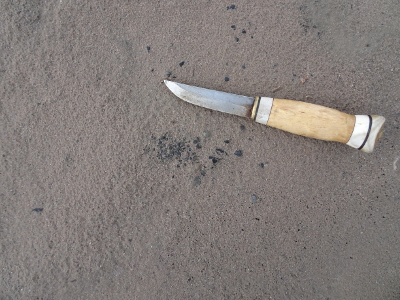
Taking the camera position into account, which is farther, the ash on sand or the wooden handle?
the ash on sand

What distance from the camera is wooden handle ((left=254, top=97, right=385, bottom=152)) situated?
128 cm

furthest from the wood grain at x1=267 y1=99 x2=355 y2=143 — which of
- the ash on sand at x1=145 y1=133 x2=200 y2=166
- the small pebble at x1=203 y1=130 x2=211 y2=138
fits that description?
the ash on sand at x1=145 y1=133 x2=200 y2=166

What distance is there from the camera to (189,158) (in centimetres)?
145

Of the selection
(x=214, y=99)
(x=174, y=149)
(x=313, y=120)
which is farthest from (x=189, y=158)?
(x=313, y=120)

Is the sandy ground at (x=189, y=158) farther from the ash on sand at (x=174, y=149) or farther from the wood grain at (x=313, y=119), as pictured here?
the wood grain at (x=313, y=119)

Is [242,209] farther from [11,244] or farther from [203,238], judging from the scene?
[11,244]

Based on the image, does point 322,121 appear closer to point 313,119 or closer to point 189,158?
point 313,119

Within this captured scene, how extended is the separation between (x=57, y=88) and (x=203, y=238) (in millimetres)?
1047

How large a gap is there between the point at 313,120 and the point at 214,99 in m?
0.45

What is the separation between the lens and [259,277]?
143cm

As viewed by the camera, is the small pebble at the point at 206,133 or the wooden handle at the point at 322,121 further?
the small pebble at the point at 206,133

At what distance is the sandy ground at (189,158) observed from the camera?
4.68 feet

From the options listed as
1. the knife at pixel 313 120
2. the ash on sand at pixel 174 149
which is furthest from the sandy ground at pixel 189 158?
the knife at pixel 313 120

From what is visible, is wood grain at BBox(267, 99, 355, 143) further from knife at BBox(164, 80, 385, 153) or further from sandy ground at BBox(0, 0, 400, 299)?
sandy ground at BBox(0, 0, 400, 299)
